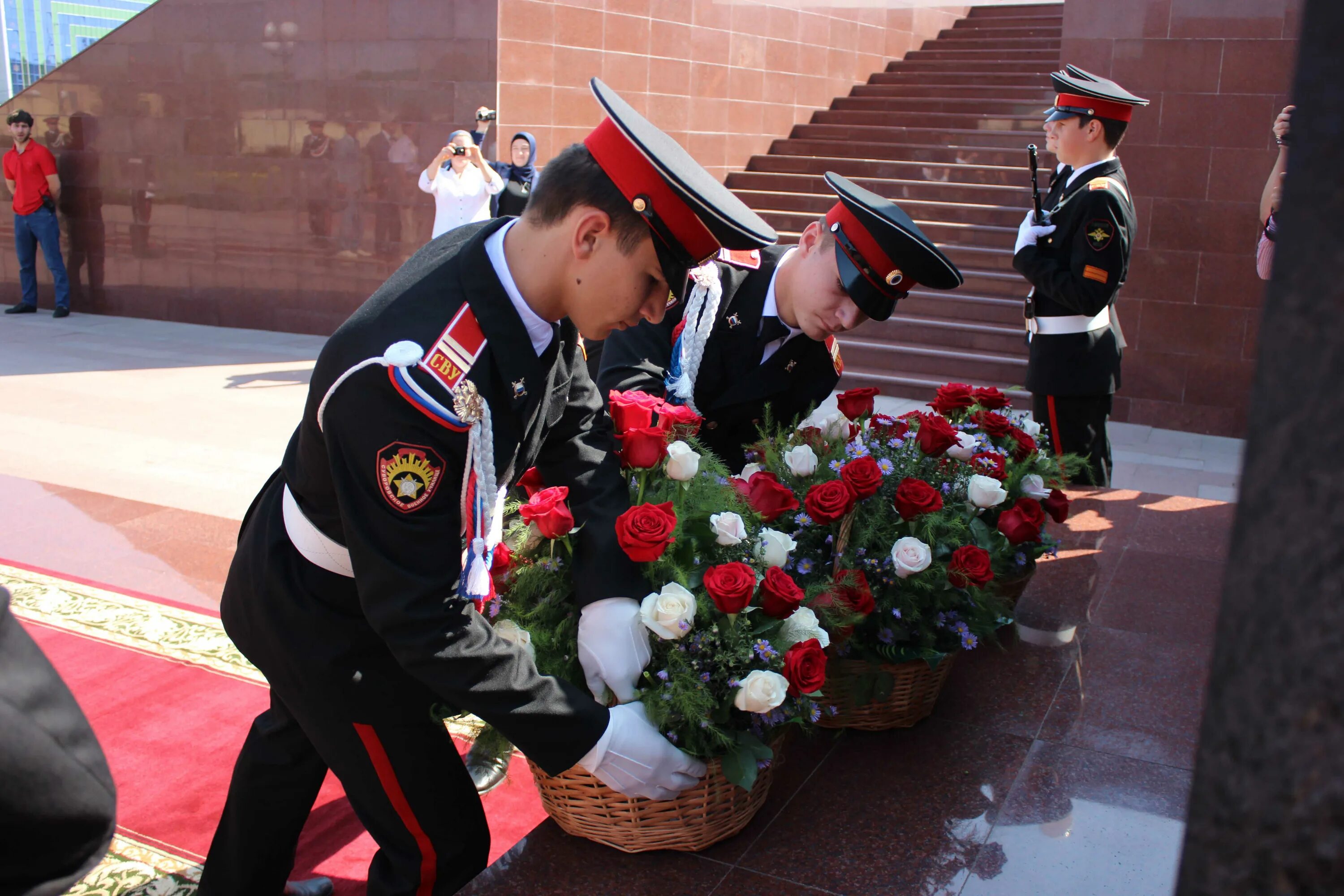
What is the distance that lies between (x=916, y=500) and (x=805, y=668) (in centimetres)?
56

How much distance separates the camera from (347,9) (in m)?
9.26

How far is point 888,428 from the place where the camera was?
2520 mm

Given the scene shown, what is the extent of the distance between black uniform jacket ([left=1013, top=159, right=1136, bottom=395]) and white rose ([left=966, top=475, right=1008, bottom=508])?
7.20 feet

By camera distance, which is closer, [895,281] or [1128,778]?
[1128,778]

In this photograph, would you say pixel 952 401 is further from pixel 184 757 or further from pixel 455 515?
pixel 184 757

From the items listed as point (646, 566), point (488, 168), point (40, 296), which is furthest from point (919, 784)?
point (40, 296)

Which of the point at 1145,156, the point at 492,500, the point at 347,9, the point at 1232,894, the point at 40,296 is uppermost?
the point at 347,9

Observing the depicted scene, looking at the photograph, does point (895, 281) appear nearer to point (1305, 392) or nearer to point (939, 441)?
point (939, 441)

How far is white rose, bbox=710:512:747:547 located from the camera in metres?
1.77

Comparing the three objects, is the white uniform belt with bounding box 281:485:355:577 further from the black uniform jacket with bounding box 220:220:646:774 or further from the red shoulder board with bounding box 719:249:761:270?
the red shoulder board with bounding box 719:249:761:270

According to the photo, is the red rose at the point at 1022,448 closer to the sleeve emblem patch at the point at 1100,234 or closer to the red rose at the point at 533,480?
the red rose at the point at 533,480

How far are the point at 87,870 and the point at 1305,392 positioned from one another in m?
1.07

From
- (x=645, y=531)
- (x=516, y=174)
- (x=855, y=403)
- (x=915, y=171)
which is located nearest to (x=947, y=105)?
(x=915, y=171)

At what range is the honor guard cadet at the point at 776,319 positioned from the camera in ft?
7.76
